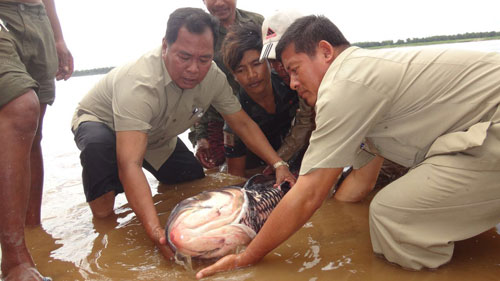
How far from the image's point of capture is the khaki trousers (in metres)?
1.97

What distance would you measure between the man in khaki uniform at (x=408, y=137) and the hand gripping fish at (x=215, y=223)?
6.1 inches

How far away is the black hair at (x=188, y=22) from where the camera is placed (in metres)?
2.92

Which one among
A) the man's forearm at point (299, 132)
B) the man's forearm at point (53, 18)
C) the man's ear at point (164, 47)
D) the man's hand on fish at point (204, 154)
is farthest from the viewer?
the man's hand on fish at point (204, 154)

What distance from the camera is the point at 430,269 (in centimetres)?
200

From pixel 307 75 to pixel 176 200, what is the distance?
1.86 meters

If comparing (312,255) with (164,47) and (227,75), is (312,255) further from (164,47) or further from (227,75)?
(227,75)

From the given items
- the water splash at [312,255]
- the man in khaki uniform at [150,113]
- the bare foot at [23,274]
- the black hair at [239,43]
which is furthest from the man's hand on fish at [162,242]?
the black hair at [239,43]

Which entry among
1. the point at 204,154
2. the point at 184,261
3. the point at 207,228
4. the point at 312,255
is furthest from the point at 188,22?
the point at 204,154

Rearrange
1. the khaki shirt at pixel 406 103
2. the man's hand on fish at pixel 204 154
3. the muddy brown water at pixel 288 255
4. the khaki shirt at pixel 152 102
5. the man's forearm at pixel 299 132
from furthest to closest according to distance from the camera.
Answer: the man's hand on fish at pixel 204 154, the man's forearm at pixel 299 132, the khaki shirt at pixel 152 102, the muddy brown water at pixel 288 255, the khaki shirt at pixel 406 103

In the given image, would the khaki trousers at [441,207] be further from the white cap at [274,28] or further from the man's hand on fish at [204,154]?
the man's hand on fish at [204,154]

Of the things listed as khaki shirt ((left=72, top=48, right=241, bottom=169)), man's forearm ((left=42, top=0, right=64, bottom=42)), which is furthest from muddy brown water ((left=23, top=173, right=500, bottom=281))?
man's forearm ((left=42, top=0, right=64, bottom=42))

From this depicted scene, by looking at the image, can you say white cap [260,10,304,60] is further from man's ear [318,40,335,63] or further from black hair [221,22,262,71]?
man's ear [318,40,335,63]

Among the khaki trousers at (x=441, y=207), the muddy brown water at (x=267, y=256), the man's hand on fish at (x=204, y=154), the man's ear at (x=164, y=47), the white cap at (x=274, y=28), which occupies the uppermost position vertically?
the white cap at (x=274, y=28)

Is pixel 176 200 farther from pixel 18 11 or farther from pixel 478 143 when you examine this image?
pixel 478 143
